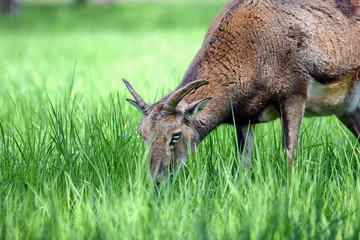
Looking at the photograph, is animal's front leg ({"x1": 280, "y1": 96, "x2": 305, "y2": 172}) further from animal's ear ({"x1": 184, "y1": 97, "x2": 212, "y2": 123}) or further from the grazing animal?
animal's ear ({"x1": 184, "y1": 97, "x2": 212, "y2": 123})

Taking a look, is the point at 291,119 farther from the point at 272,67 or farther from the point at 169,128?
the point at 169,128

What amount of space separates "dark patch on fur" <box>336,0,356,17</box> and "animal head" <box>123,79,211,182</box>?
1.38m

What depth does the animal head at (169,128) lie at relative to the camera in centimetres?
434

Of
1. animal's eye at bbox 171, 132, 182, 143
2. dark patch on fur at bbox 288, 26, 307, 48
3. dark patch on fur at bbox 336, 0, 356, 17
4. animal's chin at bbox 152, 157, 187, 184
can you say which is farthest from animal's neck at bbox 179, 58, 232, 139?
dark patch on fur at bbox 336, 0, 356, 17

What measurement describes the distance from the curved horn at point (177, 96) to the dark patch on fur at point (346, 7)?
1395 mm

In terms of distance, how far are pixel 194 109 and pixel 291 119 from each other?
733mm

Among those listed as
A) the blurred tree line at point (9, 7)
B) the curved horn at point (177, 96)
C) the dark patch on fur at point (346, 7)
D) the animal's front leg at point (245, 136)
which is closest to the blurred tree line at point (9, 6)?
the blurred tree line at point (9, 7)

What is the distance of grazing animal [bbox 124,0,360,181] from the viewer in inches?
187

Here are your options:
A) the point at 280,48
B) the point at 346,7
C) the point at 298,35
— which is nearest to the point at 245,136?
the point at 280,48

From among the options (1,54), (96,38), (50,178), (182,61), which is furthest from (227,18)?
(96,38)

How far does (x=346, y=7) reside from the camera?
5047 millimetres

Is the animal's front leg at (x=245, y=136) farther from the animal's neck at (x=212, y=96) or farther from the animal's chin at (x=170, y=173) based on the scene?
the animal's chin at (x=170, y=173)

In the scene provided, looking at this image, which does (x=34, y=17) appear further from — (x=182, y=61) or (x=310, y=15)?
(x=310, y=15)

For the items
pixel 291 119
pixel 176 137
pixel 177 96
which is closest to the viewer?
pixel 177 96
